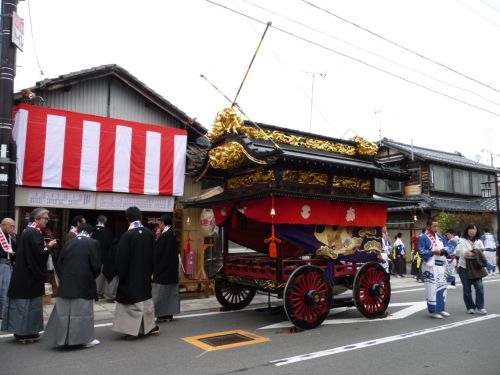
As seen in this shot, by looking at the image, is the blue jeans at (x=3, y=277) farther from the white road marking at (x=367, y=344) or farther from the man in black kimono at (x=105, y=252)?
the white road marking at (x=367, y=344)

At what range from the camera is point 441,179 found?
24.1m

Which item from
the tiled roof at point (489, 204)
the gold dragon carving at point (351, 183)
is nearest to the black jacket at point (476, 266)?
the gold dragon carving at point (351, 183)

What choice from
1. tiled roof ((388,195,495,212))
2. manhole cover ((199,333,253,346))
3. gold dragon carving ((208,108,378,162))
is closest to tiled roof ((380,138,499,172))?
tiled roof ((388,195,495,212))

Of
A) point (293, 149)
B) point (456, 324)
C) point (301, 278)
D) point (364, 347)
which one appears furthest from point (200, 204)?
point (456, 324)

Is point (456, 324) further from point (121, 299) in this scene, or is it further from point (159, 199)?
point (159, 199)

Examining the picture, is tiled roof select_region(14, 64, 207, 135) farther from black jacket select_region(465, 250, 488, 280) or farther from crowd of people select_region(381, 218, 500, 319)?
black jacket select_region(465, 250, 488, 280)

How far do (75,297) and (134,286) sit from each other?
2.90ft

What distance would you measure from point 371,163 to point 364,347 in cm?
466

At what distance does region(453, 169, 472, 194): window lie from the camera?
2498cm

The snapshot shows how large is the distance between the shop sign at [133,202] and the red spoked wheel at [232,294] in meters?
3.70

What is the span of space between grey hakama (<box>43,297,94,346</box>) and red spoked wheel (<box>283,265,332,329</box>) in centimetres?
314

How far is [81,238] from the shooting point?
623 cm

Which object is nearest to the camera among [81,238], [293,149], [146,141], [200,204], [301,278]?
[81,238]

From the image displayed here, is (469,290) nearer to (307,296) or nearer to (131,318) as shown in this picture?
(307,296)
